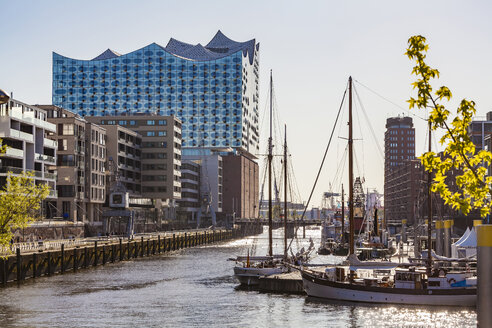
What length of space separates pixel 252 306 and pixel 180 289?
610 inches

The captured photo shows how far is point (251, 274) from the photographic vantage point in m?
76.0

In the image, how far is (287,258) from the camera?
80.6 meters

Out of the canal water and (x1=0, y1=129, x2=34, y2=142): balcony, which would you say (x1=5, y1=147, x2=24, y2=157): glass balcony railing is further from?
the canal water

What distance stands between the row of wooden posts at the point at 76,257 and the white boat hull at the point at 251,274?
74.9 ft

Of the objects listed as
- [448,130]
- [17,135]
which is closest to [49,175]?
[17,135]

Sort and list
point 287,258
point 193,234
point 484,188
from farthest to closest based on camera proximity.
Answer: point 193,234 < point 287,258 < point 484,188

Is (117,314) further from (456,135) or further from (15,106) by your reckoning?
(15,106)

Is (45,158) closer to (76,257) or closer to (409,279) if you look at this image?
(76,257)

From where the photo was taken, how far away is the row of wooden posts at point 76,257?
7854 cm

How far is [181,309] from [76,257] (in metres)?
41.8

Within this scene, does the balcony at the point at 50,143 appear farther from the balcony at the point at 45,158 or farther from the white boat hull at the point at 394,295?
the white boat hull at the point at 394,295

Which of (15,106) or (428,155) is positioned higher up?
(15,106)

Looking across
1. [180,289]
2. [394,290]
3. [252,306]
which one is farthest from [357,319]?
[180,289]

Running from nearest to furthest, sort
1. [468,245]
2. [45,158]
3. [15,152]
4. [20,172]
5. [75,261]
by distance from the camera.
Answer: [468,245]
[75,261]
[20,172]
[15,152]
[45,158]
